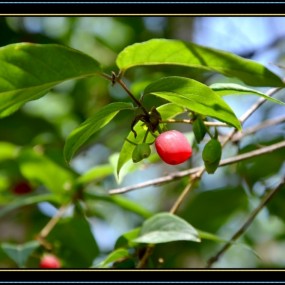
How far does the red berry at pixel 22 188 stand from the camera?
2.64m

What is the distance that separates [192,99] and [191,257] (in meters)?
1.57

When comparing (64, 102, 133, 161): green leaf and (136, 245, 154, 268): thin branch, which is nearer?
(64, 102, 133, 161): green leaf

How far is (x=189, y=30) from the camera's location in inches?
119

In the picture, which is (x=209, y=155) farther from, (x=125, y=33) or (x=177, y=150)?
(x=125, y=33)

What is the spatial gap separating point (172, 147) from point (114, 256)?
1.65 feet

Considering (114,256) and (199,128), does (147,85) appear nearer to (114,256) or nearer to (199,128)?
(199,128)

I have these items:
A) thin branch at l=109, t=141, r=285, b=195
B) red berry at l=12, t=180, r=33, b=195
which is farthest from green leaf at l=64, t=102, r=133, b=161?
red berry at l=12, t=180, r=33, b=195

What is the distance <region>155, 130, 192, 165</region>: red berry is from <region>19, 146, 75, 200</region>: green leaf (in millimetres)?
1126

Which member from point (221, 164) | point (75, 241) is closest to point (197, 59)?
point (221, 164)

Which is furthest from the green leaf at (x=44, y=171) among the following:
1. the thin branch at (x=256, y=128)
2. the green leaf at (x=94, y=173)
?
the thin branch at (x=256, y=128)

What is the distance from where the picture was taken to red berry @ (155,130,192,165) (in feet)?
3.86
